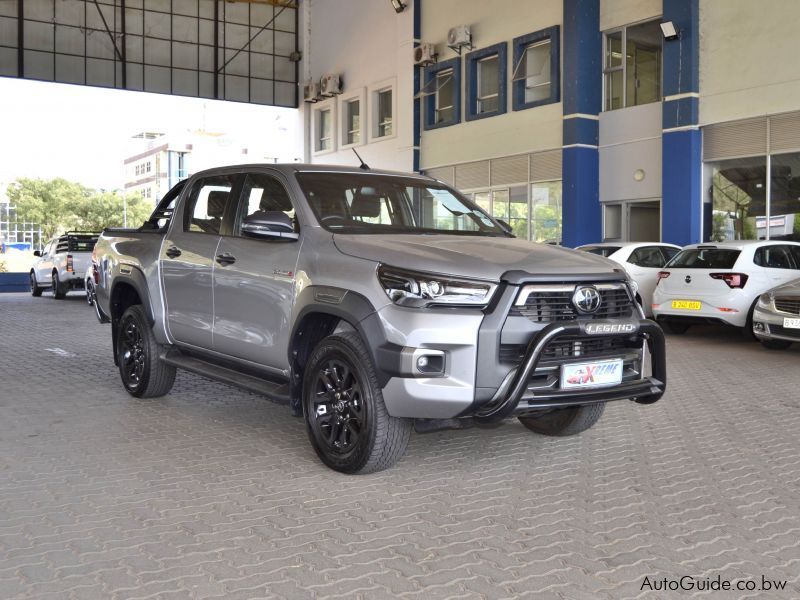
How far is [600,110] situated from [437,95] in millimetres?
6726

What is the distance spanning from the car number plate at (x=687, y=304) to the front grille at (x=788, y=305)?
1495 mm

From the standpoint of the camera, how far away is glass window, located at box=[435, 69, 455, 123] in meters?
26.3

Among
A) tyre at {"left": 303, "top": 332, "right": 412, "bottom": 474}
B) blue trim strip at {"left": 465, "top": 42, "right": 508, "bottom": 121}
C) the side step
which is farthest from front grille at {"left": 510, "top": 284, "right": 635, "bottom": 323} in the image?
blue trim strip at {"left": 465, "top": 42, "right": 508, "bottom": 121}

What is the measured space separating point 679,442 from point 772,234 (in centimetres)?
1314

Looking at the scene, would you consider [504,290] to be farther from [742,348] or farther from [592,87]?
[592,87]

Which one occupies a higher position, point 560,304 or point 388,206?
point 388,206

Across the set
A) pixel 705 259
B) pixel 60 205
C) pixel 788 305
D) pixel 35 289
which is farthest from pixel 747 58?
pixel 60 205

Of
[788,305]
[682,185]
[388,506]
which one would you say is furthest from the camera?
[682,185]

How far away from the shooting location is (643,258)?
15109 mm

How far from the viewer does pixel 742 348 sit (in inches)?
474

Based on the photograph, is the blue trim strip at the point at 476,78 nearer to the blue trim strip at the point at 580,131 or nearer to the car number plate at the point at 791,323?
the blue trim strip at the point at 580,131

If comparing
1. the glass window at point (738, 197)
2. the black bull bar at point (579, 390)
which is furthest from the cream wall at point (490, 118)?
the black bull bar at point (579, 390)

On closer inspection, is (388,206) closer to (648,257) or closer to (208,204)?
(208,204)

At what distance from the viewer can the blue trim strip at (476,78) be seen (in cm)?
2388
